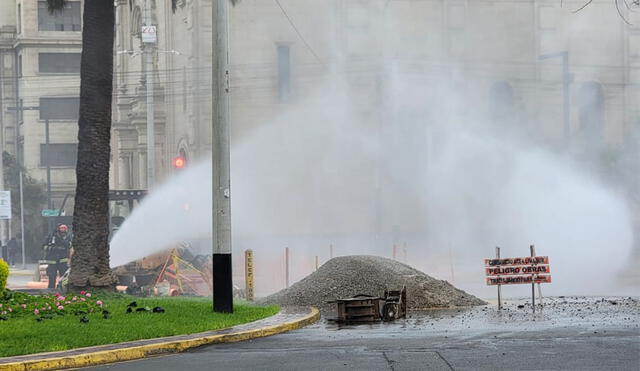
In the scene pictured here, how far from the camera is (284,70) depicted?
55750mm

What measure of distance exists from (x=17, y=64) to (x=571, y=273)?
62.7 meters

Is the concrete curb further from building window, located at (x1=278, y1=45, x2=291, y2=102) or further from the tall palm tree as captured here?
building window, located at (x1=278, y1=45, x2=291, y2=102)

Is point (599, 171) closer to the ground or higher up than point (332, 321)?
higher up

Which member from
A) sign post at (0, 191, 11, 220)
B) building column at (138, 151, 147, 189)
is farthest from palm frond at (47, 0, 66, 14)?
building column at (138, 151, 147, 189)

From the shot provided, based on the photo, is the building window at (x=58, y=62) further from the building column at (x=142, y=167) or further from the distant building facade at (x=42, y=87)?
the building column at (x=142, y=167)

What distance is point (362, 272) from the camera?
80.9 ft

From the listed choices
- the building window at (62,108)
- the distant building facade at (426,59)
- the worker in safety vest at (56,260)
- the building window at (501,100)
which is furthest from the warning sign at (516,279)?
the building window at (62,108)

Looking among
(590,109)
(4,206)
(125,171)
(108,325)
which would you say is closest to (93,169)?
(108,325)

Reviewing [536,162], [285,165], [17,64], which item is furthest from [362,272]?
[17,64]

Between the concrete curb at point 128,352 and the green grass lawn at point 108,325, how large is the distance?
17.7 inches

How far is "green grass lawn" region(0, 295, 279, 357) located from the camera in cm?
1556

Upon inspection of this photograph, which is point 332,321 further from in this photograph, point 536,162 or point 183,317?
point 536,162

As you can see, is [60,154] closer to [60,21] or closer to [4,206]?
[60,21]

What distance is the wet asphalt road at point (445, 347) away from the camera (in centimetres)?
1338
